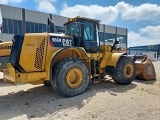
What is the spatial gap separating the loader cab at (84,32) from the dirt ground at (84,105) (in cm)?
182

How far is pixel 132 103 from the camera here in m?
5.96

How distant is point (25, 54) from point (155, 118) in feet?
13.0

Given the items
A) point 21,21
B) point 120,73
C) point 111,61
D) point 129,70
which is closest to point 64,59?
point 111,61

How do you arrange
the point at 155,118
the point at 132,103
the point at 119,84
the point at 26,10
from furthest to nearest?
the point at 26,10 → the point at 119,84 → the point at 132,103 → the point at 155,118

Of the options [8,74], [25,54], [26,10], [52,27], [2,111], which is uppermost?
[26,10]

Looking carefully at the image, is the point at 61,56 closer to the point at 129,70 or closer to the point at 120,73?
the point at 120,73

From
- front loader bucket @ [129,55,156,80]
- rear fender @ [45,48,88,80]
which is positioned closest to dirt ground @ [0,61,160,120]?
rear fender @ [45,48,88,80]

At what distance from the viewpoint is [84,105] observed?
5785 millimetres

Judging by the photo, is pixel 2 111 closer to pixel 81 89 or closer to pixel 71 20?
pixel 81 89

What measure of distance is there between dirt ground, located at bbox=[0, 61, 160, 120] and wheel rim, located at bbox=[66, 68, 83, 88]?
424mm

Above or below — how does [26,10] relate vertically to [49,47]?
above

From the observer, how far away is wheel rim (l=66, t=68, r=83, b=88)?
6645 mm

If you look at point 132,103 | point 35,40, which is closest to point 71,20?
point 35,40

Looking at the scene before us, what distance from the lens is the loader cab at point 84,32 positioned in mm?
7711
